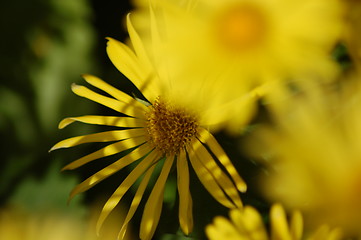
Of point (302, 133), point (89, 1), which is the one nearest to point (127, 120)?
point (89, 1)

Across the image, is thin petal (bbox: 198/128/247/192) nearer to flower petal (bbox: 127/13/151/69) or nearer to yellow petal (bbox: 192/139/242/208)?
yellow petal (bbox: 192/139/242/208)

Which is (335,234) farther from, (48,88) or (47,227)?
(48,88)

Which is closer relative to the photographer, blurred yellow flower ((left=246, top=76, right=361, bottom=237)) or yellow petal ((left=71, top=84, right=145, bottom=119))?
blurred yellow flower ((left=246, top=76, right=361, bottom=237))

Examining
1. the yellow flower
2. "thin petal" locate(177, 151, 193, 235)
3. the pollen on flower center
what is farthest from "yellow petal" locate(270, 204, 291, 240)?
the pollen on flower center

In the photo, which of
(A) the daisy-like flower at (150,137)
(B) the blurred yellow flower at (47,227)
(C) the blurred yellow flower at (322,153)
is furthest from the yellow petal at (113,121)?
(C) the blurred yellow flower at (322,153)

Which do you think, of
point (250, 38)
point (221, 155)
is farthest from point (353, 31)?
point (221, 155)

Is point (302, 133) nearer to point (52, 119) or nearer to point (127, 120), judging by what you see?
point (127, 120)

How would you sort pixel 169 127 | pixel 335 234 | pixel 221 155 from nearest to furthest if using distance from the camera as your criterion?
pixel 335 234
pixel 221 155
pixel 169 127
